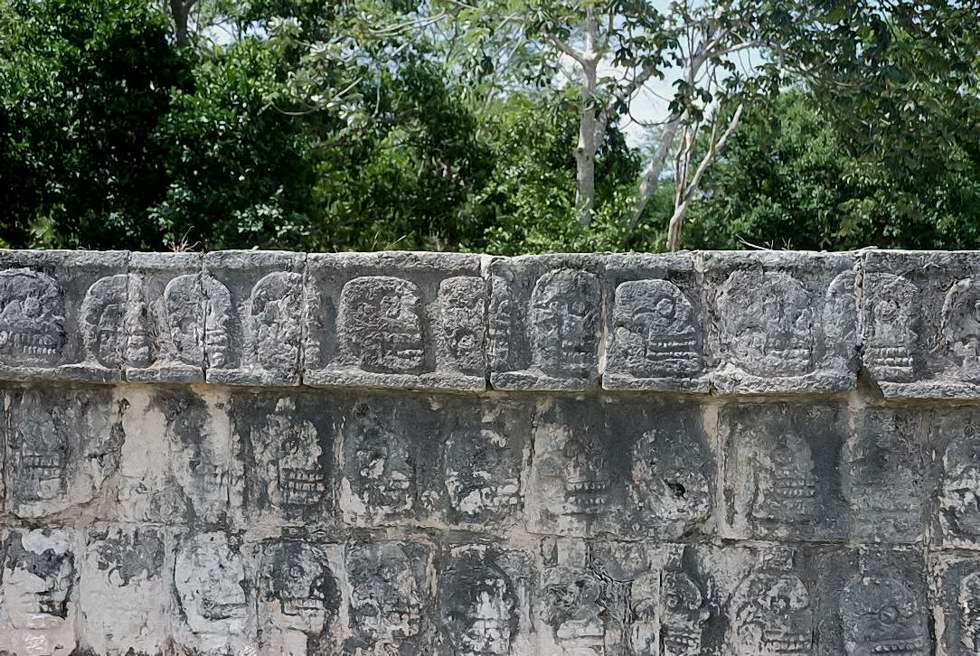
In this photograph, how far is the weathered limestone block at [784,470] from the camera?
3.08 metres

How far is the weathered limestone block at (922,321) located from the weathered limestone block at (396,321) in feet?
3.88

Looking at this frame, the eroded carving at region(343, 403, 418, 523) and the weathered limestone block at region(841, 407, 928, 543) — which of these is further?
the eroded carving at region(343, 403, 418, 523)

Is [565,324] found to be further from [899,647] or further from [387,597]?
[899,647]

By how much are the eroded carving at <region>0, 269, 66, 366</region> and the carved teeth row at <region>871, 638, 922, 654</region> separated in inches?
111

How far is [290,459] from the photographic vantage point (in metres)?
3.37

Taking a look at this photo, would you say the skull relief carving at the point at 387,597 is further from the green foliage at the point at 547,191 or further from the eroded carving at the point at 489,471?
the green foliage at the point at 547,191

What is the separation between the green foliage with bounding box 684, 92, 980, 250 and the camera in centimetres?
1224

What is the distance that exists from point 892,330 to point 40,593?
2965mm

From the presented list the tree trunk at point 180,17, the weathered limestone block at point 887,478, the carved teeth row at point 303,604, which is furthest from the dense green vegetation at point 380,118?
the carved teeth row at point 303,604

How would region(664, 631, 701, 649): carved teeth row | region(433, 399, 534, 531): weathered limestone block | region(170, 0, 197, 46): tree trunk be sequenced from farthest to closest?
region(170, 0, 197, 46): tree trunk → region(433, 399, 534, 531): weathered limestone block → region(664, 631, 701, 649): carved teeth row

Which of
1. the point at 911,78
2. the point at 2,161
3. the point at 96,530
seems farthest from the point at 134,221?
the point at 911,78

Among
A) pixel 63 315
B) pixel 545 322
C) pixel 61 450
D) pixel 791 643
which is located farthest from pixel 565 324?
pixel 61 450

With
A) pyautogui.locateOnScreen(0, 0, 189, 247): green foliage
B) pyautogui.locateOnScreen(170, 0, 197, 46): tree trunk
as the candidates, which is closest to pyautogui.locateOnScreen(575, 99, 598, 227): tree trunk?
pyautogui.locateOnScreen(0, 0, 189, 247): green foliage

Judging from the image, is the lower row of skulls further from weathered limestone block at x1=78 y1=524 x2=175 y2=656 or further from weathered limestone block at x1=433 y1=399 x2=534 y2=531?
weathered limestone block at x1=433 y1=399 x2=534 y2=531
